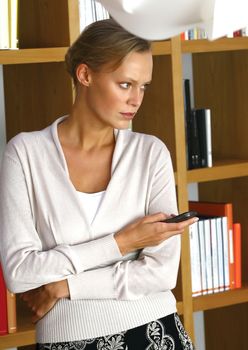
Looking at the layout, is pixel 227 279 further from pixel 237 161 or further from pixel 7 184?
pixel 7 184

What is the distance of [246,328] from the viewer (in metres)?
3.17

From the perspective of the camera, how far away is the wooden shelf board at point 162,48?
2707 mm

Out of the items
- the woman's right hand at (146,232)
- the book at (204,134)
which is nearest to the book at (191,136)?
the book at (204,134)

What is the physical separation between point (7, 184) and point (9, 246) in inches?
5.4

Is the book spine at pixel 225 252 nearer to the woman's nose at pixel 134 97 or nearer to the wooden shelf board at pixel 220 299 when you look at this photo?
the wooden shelf board at pixel 220 299

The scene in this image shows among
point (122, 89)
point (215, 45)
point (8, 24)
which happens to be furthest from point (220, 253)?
point (122, 89)

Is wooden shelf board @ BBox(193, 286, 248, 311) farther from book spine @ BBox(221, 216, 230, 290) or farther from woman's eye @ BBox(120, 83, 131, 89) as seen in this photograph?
woman's eye @ BBox(120, 83, 131, 89)

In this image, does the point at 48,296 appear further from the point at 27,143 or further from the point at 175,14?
the point at 175,14

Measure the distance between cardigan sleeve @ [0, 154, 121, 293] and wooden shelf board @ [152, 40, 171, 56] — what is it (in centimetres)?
96

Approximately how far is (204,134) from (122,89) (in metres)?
1.02

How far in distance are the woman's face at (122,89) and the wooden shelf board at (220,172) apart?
3.03ft

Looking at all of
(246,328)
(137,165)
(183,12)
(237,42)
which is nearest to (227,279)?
(246,328)

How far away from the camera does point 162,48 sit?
2.73 m

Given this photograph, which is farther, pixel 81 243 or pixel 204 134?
pixel 204 134
